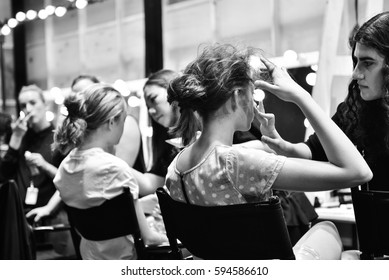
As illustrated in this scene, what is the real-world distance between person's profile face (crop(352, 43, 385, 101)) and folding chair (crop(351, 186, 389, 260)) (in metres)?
0.26

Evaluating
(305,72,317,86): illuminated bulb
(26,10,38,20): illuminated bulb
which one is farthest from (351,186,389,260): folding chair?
(26,10,38,20): illuminated bulb

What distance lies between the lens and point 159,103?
2250mm

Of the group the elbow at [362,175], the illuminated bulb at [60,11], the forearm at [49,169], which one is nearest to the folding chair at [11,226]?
the forearm at [49,169]

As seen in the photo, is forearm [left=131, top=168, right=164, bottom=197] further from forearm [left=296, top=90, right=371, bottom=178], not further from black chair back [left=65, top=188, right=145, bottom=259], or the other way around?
forearm [left=296, top=90, right=371, bottom=178]

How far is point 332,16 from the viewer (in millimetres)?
2564

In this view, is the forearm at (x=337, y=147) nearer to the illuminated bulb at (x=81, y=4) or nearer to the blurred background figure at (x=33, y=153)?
the blurred background figure at (x=33, y=153)

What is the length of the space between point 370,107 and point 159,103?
3.28 feet

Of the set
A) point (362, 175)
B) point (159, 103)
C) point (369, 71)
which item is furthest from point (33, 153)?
point (362, 175)

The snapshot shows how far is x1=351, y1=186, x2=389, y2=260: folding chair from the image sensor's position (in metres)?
1.22

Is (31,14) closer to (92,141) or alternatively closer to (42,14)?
(42,14)

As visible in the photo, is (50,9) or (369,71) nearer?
(369,71)

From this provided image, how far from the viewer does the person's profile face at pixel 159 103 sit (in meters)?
2.24

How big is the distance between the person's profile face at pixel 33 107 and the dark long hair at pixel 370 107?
7.06ft
